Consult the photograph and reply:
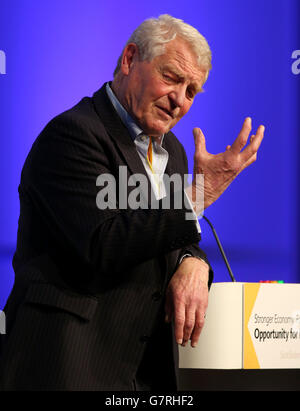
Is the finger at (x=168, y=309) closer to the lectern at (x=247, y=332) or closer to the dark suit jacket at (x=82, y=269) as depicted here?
the dark suit jacket at (x=82, y=269)

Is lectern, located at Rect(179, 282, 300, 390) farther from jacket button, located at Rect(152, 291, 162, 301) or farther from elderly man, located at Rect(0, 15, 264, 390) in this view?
jacket button, located at Rect(152, 291, 162, 301)

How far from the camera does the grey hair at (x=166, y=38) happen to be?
1.58m

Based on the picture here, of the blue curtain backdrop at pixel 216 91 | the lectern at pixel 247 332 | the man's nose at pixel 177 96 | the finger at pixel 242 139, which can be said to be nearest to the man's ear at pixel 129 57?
the man's nose at pixel 177 96

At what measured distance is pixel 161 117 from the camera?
5.19 ft

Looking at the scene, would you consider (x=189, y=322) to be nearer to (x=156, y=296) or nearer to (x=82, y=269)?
(x=156, y=296)

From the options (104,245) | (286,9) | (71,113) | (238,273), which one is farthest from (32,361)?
(286,9)

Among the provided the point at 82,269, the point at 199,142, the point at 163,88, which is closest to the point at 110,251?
the point at 82,269

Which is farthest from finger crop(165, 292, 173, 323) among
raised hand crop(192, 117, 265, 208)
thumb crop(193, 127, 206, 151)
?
thumb crop(193, 127, 206, 151)

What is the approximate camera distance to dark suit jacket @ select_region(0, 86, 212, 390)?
4.37ft

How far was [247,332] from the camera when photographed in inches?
82.7

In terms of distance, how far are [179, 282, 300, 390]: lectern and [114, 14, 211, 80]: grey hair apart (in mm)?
804

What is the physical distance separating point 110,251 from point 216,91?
2.35 metres

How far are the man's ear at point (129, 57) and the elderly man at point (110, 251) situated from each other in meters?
0.06

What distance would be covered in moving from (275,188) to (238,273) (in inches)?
20.0
